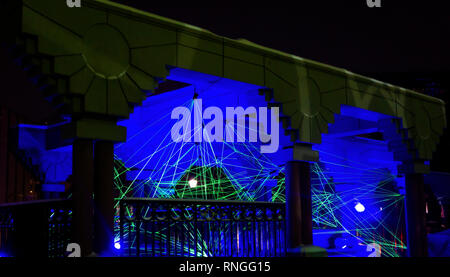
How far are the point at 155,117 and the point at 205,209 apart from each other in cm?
279

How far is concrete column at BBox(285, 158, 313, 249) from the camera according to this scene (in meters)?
6.99

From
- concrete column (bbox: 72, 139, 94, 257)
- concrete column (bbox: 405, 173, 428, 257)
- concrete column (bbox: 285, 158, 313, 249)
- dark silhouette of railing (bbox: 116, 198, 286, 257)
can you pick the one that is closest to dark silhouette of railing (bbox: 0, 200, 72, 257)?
concrete column (bbox: 72, 139, 94, 257)

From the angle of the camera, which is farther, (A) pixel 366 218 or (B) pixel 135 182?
(A) pixel 366 218

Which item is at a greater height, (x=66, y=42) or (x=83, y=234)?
(x=66, y=42)

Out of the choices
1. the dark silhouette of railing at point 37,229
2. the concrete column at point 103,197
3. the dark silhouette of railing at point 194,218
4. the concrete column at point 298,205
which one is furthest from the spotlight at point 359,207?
the dark silhouette of railing at point 37,229

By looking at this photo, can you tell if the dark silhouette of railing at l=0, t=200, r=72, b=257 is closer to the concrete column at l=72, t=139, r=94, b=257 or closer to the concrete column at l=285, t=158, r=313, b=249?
the concrete column at l=72, t=139, r=94, b=257

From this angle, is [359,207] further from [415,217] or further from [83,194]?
[83,194]

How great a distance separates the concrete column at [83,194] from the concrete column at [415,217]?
18.9ft

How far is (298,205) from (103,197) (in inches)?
114

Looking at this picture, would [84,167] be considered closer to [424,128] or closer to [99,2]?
[99,2]

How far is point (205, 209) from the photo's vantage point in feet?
20.9

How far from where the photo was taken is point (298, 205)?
7.08 m

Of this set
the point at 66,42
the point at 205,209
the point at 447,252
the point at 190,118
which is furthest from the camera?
the point at 447,252

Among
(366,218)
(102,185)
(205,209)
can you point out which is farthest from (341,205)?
(102,185)
